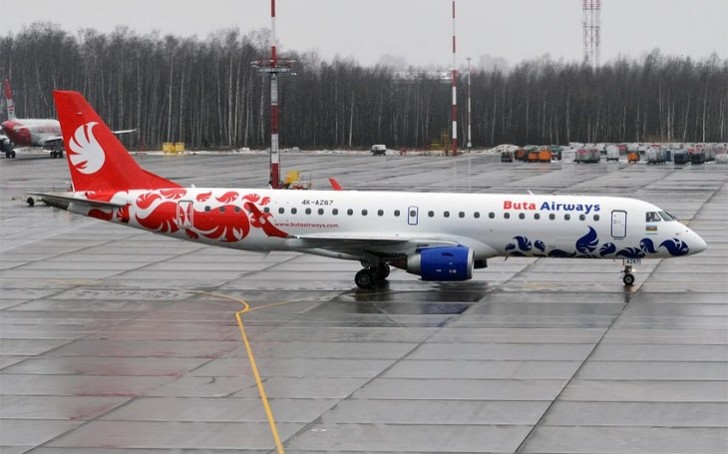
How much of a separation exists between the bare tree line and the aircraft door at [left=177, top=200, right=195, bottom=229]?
123m

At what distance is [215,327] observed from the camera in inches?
1410

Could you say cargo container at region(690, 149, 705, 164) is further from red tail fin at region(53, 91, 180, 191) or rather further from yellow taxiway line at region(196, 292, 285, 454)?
yellow taxiway line at region(196, 292, 285, 454)

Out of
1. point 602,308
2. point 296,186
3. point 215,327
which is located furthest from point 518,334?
point 296,186

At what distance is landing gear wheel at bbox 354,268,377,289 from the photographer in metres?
42.7

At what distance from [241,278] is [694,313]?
16.8 meters

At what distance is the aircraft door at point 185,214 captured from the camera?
43.3m

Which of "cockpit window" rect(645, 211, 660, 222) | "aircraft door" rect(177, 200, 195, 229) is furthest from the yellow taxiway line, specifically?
"cockpit window" rect(645, 211, 660, 222)

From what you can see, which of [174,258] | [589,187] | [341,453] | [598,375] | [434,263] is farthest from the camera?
[589,187]

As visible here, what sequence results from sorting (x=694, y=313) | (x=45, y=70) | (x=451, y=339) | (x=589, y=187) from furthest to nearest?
(x=45, y=70)
(x=589, y=187)
(x=694, y=313)
(x=451, y=339)

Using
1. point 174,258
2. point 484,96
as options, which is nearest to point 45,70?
point 484,96

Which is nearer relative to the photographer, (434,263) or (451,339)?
(451,339)

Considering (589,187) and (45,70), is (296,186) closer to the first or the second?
(589,187)

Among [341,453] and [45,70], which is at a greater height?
[45,70]

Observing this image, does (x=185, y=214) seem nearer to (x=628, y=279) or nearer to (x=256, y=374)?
(x=256, y=374)
